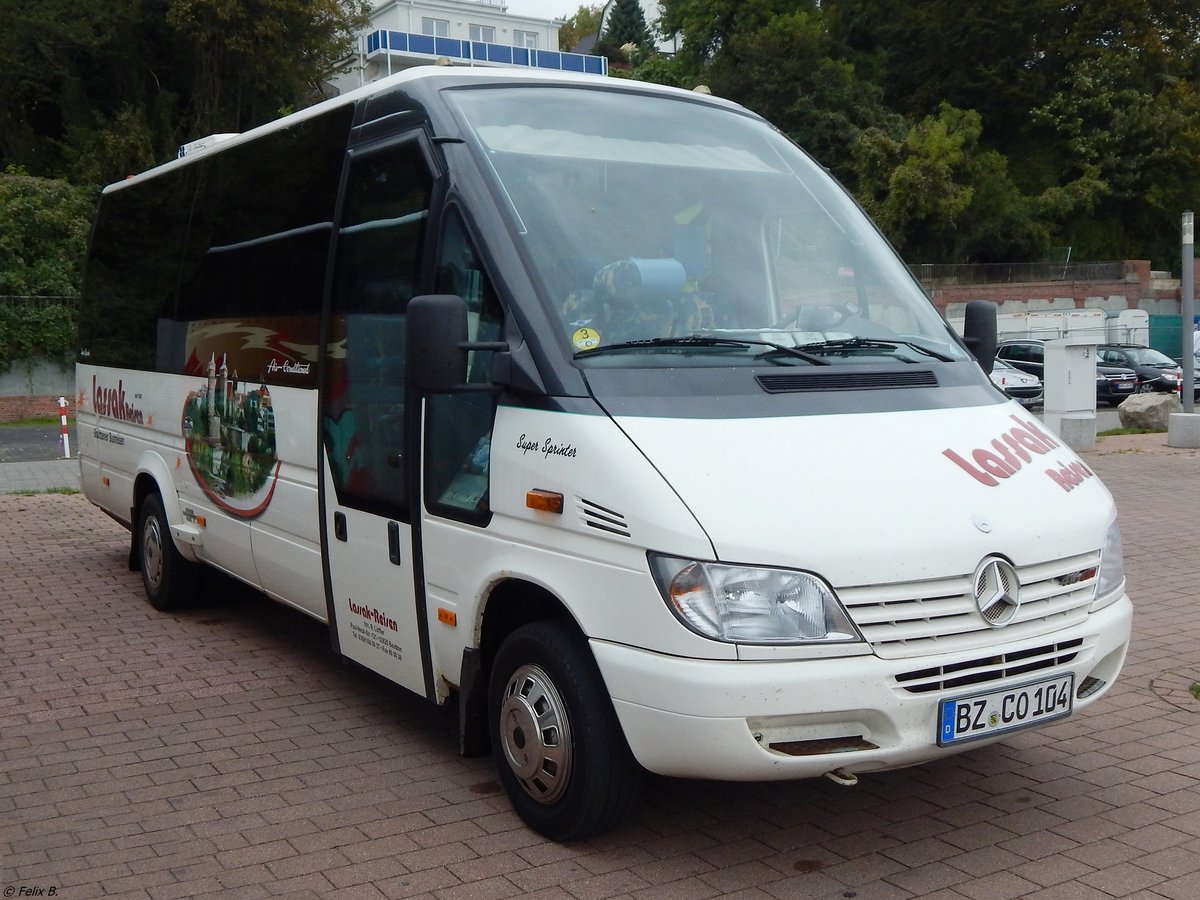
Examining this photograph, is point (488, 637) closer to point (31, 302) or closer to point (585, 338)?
point (585, 338)

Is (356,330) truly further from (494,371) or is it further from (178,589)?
(178,589)

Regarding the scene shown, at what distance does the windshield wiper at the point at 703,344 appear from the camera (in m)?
4.46

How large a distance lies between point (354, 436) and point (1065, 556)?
9.54 ft

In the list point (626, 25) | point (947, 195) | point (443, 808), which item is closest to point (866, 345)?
point (443, 808)

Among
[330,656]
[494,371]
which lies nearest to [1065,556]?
[494,371]

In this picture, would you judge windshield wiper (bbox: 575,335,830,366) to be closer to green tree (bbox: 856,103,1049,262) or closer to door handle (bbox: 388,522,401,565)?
door handle (bbox: 388,522,401,565)

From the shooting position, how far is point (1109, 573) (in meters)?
4.54

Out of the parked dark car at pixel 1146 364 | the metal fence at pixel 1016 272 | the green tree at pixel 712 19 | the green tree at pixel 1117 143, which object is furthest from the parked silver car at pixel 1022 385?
the green tree at pixel 712 19

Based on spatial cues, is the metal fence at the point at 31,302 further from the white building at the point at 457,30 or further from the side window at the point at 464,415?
the white building at the point at 457,30

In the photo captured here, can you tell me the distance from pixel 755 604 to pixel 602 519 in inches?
22.5

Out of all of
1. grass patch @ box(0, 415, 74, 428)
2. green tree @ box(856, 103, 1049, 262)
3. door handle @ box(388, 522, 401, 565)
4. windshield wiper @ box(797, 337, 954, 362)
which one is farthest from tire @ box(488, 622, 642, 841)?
green tree @ box(856, 103, 1049, 262)

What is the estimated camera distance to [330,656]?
730 cm

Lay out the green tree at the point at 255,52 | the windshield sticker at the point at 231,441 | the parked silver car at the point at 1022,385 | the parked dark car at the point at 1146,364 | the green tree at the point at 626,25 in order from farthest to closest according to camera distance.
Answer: the green tree at the point at 626,25, the green tree at the point at 255,52, the parked dark car at the point at 1146,364, the parked silver car at the point at 1022,385, the windshield sticker at the point at 231,441

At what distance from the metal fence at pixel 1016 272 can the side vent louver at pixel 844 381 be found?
4301 cm
